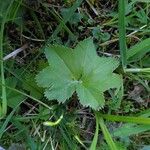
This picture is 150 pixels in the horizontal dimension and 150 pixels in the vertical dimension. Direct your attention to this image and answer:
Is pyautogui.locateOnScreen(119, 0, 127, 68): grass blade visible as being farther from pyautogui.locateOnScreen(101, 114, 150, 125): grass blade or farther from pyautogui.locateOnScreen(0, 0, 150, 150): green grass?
pyautogui.locateOnScreen(101, 114, 150, 125): grass blade

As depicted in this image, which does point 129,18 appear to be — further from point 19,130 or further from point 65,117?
point 19,130

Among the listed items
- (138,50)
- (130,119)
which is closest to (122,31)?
(138,50)

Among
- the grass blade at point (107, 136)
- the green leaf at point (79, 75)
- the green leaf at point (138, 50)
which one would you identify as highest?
the green leaf at point (79, 75)

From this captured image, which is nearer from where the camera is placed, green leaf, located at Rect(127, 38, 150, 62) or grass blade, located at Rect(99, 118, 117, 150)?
grass blade, located at Rect(99, 118, 117, 150)

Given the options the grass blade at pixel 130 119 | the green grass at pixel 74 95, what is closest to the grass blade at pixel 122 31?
the green grass at pixel 74 95

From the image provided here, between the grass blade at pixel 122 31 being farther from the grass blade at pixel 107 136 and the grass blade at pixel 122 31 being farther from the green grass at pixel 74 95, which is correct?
the grass blade at pixel 107 136

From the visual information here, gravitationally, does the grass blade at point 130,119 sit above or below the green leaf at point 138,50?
below

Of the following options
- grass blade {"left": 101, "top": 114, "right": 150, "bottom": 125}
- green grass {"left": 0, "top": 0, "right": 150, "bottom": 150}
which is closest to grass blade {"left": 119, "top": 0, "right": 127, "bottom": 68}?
green grass {"left": 0, "top": 0, "right": 150, "bottom": 150}
